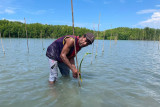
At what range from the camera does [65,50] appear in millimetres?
2842

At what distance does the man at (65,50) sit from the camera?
283cm

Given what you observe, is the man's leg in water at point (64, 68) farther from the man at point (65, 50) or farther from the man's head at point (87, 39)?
the man's head at point (87, 39)

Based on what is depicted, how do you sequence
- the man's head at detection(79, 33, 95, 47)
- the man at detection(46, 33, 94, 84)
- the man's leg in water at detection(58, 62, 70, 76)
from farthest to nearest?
the man's leg in water at detection(58, 62, 70, 76) → the man at detection(46, 33, 94, 84) → the man's head at detection(79, 33, 95, 47)

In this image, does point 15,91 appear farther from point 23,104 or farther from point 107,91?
point 107,91

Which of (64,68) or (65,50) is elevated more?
(65,50)

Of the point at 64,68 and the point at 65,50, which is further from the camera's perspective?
the point at 64,68

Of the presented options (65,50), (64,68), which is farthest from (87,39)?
(64,68)

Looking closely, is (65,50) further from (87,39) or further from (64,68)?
(64,68)

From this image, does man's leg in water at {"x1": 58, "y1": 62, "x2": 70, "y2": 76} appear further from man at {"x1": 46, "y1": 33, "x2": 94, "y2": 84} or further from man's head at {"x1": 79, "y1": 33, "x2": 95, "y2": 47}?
man's head at {"x1": 79, "y1": 33, "x2": 95, "y2": 47}

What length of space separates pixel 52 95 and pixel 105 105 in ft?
4.27

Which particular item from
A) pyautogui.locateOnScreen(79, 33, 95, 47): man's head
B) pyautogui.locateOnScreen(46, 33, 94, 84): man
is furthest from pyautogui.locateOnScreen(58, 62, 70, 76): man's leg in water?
pyautogui.locateOnScreen(79, 33, 95, 47): man's head

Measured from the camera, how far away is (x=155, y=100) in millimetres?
2904

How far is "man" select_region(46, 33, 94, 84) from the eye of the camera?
2.83 m

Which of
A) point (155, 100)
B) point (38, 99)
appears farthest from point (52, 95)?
point (155, 100)
